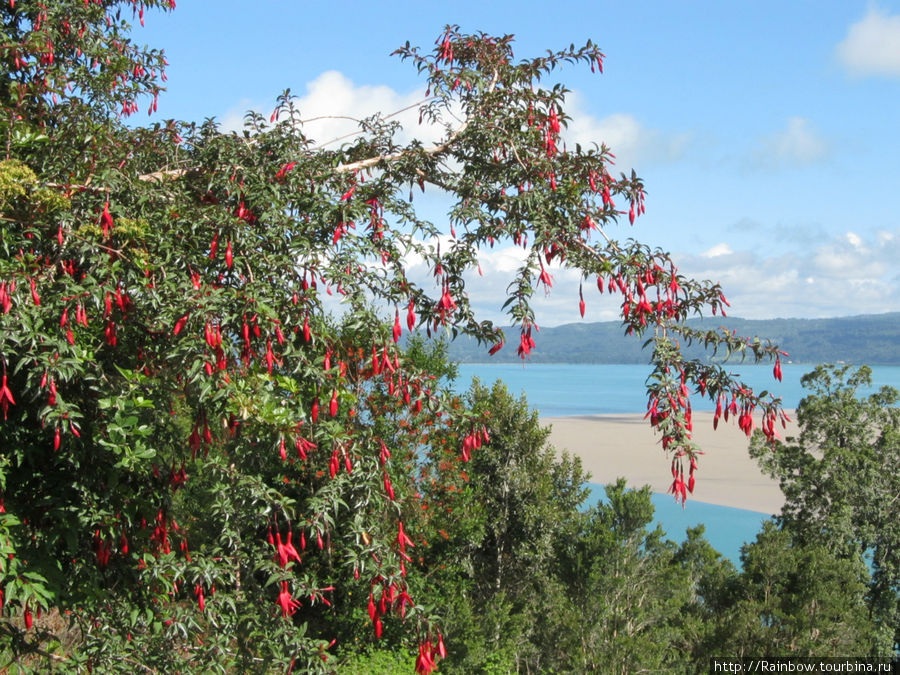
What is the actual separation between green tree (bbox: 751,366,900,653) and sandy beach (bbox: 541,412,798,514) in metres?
16.8

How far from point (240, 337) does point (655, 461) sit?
6758 cm

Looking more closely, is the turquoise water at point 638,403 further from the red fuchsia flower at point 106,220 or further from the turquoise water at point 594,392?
the red fuchsia flower at point 106,220

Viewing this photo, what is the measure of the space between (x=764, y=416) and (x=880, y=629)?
23.1 metres

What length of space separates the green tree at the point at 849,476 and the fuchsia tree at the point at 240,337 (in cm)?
2087

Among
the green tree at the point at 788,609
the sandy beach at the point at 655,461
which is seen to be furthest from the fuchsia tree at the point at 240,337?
the sandy beach at the point at 655,461

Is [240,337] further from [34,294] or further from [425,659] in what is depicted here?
[425,659]

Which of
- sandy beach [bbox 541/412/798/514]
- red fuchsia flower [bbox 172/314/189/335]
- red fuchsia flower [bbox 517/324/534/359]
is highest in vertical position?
red fuchsia flower [bbox 172/314/189/335]

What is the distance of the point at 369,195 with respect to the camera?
370 cm

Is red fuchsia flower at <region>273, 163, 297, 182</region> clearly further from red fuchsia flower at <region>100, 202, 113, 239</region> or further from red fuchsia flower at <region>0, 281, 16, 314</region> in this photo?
red fuchsia flower at <region>0, 281, 16, 314</region>

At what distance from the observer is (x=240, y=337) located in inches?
120

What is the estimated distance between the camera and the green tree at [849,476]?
22.2 metres

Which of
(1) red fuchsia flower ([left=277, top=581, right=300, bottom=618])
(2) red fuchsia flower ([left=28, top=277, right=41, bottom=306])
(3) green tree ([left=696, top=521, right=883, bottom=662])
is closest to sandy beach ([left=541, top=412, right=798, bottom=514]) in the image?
(3) green tree ([left=696, top=521, right=883, bottom=662])

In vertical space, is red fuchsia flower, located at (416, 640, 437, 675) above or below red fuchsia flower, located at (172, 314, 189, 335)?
below

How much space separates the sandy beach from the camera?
58.0 metres
